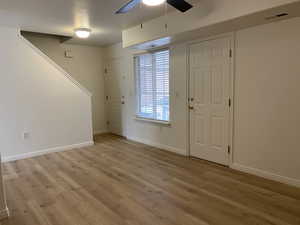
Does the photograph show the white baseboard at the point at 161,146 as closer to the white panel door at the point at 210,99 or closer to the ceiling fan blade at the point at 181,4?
the white panel door at the point at 210,99

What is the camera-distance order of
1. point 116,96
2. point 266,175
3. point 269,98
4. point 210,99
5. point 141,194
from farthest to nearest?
1. point 116,96
2. point 210,99
3. point 266,175
4. point 269,98
5. point 141,194

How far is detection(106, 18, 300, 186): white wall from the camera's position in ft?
9.40

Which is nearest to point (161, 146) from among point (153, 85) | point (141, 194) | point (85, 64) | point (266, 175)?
point (153, 85)

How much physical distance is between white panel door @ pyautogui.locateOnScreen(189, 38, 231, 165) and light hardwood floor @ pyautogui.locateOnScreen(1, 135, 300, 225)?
29 cm

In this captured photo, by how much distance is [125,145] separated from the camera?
516 cm

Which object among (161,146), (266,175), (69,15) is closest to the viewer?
(266,175)

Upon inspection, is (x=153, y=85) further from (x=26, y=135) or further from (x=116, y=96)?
(x=26, y=135)

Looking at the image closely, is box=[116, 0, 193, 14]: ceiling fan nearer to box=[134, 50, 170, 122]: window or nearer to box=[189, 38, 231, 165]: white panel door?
box=[189, 38, 231, 165]: white panel door

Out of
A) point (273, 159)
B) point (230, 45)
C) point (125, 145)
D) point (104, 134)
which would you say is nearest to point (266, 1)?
point (230, 45)

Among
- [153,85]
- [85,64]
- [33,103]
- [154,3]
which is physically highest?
[154,3]

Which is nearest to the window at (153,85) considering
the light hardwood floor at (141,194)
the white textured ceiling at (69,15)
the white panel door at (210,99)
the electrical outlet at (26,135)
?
the white panel door at (210,99)

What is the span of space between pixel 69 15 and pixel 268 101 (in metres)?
3.22

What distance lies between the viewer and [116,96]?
20.0ft

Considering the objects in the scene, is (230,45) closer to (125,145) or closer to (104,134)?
(125,145)
